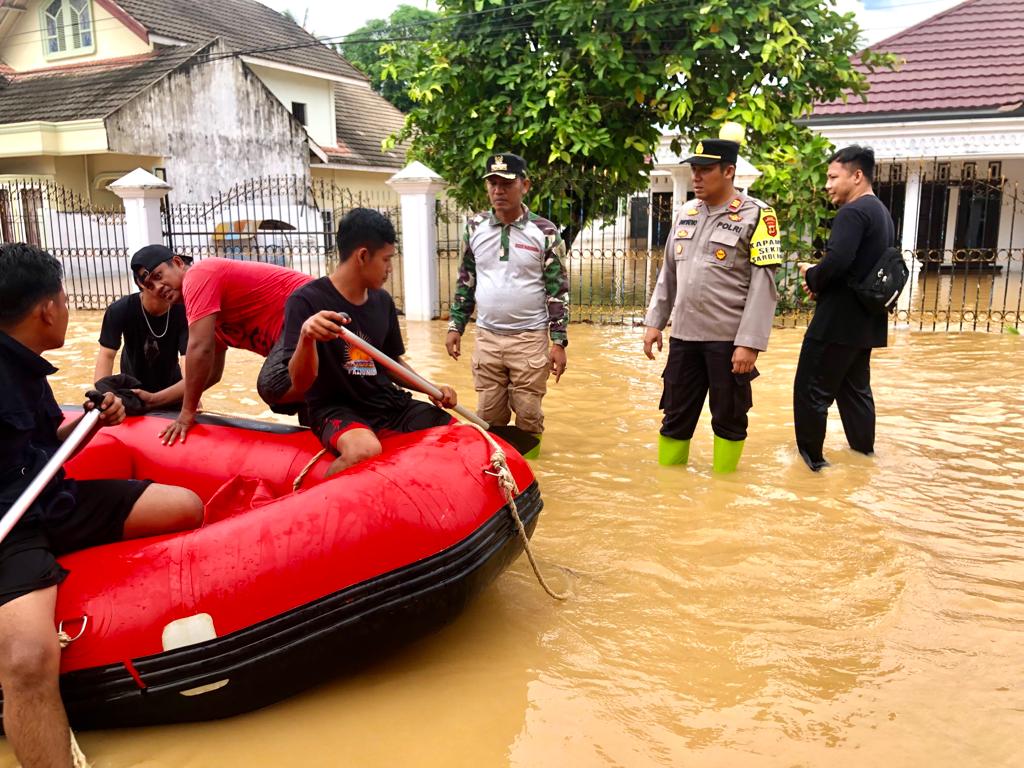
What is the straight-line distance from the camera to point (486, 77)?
1020cm

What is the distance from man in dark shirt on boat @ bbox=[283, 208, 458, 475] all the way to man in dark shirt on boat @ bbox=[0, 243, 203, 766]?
599mm

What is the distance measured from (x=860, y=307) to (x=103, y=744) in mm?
4076

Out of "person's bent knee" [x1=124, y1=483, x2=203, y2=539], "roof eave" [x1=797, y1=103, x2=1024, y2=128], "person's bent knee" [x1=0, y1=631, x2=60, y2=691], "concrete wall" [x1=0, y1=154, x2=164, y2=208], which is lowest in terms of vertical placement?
"person's bent knee" [x1=0, y1=631, x2=60, y2=691]

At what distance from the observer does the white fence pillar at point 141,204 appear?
11.4m

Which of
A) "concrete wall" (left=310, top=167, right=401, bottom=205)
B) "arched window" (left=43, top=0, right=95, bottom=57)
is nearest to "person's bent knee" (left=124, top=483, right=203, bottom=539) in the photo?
"concrete wall" (left=310, top=167, right=401, bottom=205)

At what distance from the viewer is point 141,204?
11516 mm

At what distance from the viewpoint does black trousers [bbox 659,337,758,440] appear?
4355mm

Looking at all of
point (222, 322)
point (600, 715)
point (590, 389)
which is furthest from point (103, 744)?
point (590, 389)

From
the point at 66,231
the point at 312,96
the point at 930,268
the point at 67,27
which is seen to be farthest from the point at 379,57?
the point at 930,268

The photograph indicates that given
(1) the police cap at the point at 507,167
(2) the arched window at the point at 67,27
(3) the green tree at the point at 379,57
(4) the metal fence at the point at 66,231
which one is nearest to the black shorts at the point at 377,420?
(1) the police cap at the point at 507,167

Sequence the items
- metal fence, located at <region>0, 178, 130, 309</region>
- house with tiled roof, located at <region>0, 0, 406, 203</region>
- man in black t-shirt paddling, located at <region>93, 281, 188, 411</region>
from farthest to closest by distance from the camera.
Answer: house with tiled roof, located at <region>0, 0, 406, 203</region> < metal fence, located at <region>0, 178, 130, 309</region> < man in black t-shirt paddling, located at <region>93, 281, 188, 411</region>

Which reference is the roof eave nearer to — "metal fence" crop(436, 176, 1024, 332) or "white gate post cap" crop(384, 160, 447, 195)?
"metal fence" crop(436, 176, 1024, 332)

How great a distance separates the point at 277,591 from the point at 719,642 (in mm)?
1549

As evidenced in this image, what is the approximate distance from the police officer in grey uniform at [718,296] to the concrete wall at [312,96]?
713 inches
